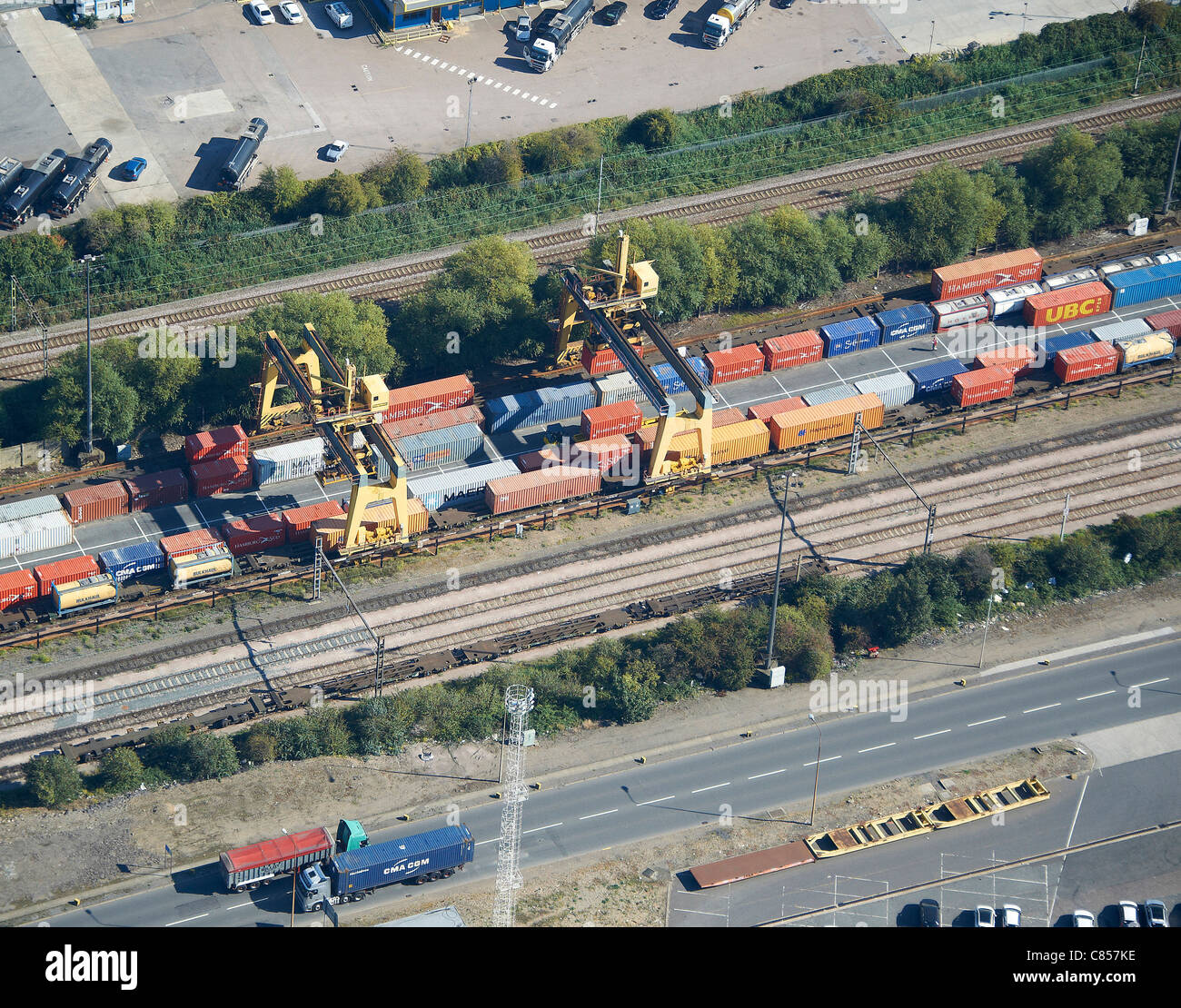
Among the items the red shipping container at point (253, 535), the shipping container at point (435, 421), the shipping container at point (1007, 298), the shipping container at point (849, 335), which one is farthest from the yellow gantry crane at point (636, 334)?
the red shipping container at point (253, 535)

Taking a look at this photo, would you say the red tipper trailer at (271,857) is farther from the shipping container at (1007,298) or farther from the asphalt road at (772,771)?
the shipping container at (1007,298)

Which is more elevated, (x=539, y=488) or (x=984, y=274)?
(x=984, y=274)

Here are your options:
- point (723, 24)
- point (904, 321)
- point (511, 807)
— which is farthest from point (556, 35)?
point (511, 807)

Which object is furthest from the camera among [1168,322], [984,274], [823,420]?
[984,274]

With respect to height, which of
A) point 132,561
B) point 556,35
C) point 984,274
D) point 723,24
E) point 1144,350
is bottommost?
point 132,561

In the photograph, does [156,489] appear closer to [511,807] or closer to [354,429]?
[354,429]

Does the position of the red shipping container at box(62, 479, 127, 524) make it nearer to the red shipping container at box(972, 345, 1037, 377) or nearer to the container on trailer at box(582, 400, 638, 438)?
the container on trailer at box(582, 400, 638, 438)
